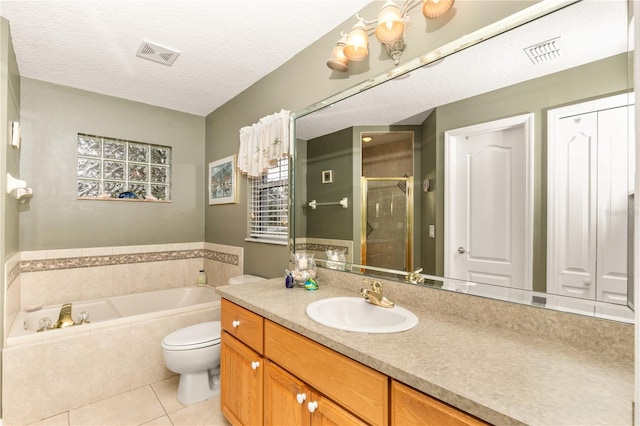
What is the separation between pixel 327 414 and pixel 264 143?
1.93 m

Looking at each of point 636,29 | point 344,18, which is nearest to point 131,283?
point 344,18

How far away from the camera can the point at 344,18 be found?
68.2 inches

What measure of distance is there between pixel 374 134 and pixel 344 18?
771 mm

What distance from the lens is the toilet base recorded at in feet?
6.66

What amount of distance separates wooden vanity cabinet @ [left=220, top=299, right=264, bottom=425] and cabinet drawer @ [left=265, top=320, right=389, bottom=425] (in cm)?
15

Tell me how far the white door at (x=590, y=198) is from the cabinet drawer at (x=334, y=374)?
2.28 ft

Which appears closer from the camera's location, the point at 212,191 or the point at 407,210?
the point at 407,210

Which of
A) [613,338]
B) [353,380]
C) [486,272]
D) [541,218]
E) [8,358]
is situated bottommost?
[8,358]

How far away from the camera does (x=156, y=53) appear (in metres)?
2.10

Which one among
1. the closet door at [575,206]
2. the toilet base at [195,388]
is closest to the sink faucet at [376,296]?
the closet door at [575,206]

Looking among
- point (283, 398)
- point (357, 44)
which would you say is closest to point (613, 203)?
point (357, 44)

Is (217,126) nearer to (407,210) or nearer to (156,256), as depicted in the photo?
(156,256)

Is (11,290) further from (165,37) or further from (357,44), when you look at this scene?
(357,44)

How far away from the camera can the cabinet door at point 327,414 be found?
3.08ft
